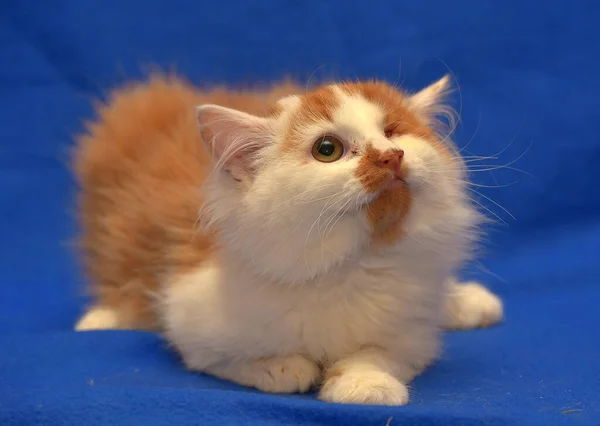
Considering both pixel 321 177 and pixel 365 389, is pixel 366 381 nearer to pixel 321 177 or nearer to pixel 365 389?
pixel 365 389

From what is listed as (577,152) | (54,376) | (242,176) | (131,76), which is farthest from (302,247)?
(577,152)

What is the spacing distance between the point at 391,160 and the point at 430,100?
1.16ft

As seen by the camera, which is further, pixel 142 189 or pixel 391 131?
pixel 142 189

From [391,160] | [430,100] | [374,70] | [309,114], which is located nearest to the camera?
[391,160]

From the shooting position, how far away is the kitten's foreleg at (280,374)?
4.17 feet

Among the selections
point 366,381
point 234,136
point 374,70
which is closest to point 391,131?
point 234,136

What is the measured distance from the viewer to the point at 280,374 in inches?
50.2

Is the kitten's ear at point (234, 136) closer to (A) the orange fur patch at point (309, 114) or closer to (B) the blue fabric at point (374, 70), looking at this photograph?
(A) the orange fur patch at point (309, 114)

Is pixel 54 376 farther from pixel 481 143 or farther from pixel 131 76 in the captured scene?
pixel 481 143

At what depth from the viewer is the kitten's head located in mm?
1125

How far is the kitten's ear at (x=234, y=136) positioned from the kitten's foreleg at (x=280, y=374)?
0.32m

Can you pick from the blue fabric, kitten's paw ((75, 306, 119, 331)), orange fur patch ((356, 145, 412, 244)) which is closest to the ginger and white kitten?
orange fur patch ((356, 145, 412, 244))

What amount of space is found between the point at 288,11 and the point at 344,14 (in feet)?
0.59

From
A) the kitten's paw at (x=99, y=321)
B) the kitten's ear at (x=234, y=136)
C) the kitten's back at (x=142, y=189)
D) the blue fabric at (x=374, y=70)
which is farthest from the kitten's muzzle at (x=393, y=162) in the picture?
the blue fabric at (x=374, y=70)
